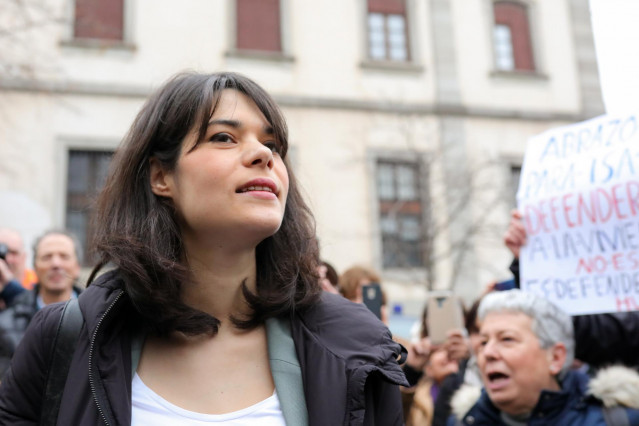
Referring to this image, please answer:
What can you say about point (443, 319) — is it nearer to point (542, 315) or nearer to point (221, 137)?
point (542, 315)

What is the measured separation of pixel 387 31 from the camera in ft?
53.9

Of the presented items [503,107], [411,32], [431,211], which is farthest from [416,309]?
[411,32]

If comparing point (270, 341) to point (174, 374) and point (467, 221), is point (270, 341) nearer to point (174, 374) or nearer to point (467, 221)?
point (174, 374)

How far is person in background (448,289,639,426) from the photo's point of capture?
270cm

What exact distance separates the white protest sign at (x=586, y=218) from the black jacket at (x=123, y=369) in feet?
6.01

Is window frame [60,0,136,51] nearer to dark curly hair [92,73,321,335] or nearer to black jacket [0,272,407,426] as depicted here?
dark curly hair [92,73,321,335]

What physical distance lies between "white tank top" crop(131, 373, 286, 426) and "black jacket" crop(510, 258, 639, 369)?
1.98m

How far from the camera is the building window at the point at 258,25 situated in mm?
15531

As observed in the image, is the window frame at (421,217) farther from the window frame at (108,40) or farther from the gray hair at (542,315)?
the gray hair at (542,315)

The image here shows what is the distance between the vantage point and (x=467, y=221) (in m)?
15.3

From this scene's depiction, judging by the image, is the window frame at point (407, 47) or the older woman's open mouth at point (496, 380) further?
the window frame at point (407, 47)

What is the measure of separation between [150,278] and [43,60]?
13657 mm

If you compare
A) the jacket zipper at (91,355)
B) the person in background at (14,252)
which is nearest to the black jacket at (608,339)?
the jacket zipper at (91,355)

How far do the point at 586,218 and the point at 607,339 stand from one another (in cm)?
59
